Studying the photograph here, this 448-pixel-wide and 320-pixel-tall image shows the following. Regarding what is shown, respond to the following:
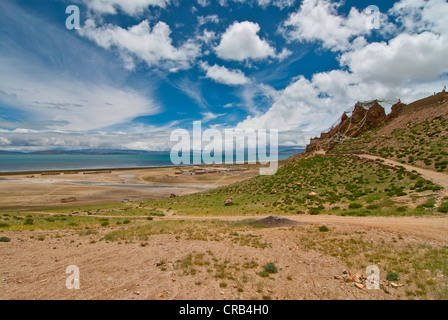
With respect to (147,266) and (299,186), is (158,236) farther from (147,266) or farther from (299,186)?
(299,186)

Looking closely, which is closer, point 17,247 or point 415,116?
point 17,247

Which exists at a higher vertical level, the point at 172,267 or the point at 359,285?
the point at 359,285

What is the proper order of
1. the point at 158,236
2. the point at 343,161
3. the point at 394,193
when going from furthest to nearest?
the point at 343,161 < the point at 394,193 < the point at 158,236

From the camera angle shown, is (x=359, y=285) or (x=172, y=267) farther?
(x=172, y=267)

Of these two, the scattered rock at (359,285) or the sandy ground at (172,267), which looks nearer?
Answer: the sandy ground at (172,267)

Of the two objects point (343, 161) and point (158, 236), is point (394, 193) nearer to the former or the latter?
point (343, 161)

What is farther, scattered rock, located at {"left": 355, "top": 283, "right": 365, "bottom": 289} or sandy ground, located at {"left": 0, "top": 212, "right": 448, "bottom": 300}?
scattered rock, located at {"left": 355, "top": 283, "right": 365, "bottom": 289}

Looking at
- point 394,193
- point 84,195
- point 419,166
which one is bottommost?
point 84,195

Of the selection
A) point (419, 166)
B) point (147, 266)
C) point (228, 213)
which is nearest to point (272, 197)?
point (228, 213)

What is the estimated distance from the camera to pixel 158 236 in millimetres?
14297
